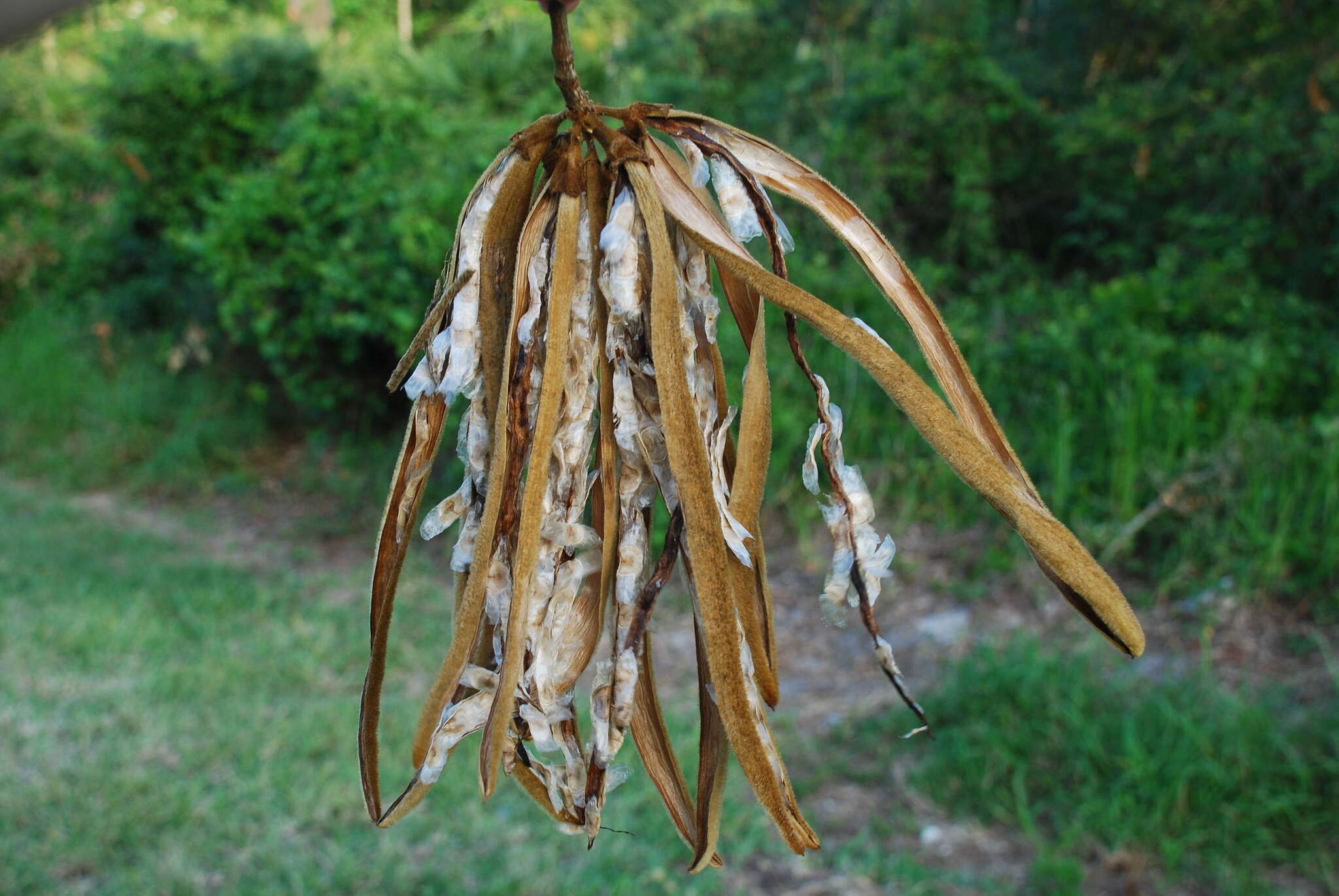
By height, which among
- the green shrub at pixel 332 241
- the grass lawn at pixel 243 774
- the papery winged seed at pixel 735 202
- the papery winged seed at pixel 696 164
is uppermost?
the papery winged seed at pixel 696 164

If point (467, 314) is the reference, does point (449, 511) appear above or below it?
below

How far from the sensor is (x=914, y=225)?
18.0ft

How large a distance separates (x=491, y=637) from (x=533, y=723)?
0.06 meters

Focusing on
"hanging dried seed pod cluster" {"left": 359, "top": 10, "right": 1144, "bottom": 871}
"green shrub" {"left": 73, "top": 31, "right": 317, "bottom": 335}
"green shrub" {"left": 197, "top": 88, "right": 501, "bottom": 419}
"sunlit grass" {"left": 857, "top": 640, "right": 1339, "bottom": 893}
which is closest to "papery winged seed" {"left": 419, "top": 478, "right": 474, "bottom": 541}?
"hanging dried seed pod cluster" {"left": 359, "top": 10, "right": 1144, "bottom": 871}

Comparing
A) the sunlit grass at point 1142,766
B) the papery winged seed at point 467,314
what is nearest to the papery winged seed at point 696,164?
the papery winged seed at point 467,314

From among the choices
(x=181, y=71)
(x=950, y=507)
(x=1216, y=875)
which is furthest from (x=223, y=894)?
(x=181, y=71)

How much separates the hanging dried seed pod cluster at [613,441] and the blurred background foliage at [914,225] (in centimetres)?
219

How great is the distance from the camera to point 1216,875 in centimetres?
247

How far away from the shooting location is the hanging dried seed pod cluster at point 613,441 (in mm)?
687

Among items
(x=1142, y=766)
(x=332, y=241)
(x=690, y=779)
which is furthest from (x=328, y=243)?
(x=1142, y=766)

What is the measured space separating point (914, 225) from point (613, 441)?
4989 millimetres

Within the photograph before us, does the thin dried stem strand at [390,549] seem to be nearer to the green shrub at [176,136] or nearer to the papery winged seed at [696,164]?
the papery winged seed at [696,164]

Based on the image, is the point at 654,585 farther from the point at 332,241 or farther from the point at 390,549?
the point at 332,241

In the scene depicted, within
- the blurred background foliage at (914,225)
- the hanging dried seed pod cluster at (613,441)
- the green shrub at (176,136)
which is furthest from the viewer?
the green shrub at (176,136)
